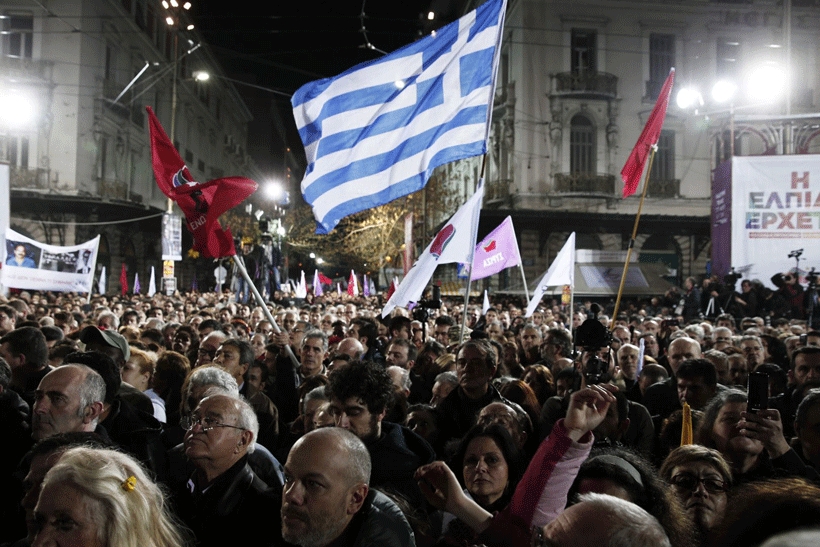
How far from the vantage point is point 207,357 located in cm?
722

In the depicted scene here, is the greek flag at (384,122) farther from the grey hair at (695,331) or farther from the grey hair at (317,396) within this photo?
the grey hair at (695,331)

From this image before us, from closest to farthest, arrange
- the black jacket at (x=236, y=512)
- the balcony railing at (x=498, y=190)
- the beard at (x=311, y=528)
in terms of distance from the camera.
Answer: the beard at (x=311, y=528) < the black jacket at (x=236, y=512) < the balcony railing at (x=498, y=190)

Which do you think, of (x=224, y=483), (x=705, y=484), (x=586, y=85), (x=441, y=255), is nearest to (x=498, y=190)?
(x=586, y=85)

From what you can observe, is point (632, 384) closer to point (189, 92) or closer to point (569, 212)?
point (569, 212)

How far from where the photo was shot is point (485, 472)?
3.61 meters

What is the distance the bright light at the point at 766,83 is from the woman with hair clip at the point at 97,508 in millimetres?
20099

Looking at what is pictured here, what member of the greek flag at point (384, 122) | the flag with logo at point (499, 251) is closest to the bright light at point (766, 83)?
the flag with logo at point (499, 251)

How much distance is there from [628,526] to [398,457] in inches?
88.5

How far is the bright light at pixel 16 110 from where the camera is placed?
3175cm

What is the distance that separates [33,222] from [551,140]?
78.2 feet

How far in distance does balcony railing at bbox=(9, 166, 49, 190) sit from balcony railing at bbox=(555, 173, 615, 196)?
2339cm

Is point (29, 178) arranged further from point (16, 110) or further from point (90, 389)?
point (90, 389)

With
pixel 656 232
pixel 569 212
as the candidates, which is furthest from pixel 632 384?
pixel 656 232

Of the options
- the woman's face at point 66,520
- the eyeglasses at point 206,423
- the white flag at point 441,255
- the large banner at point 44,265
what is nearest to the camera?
the woman's face at point 66,520
